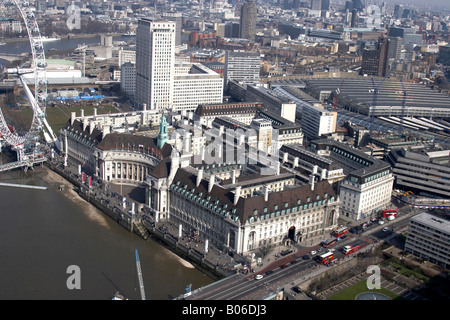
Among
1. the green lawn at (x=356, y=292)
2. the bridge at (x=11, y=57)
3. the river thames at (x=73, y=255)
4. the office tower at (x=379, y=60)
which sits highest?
the office tower at (x=379, y=60)

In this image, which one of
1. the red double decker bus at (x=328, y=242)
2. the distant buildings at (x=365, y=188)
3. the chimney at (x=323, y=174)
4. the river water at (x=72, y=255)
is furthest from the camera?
the chimney at (x=323, y=174)

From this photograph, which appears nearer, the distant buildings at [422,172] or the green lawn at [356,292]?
the green lawn at [356,292]

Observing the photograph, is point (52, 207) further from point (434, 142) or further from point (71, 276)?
point (434, 142)

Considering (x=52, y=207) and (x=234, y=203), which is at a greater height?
(x=234, y=203)

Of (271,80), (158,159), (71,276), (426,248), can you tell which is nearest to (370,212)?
(426,248)

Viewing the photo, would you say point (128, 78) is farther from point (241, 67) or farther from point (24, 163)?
point (24, 163)

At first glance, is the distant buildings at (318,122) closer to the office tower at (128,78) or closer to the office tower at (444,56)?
the office tower at (128,78)

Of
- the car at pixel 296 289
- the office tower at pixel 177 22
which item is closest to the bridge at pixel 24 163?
the car at pixel 296 289
